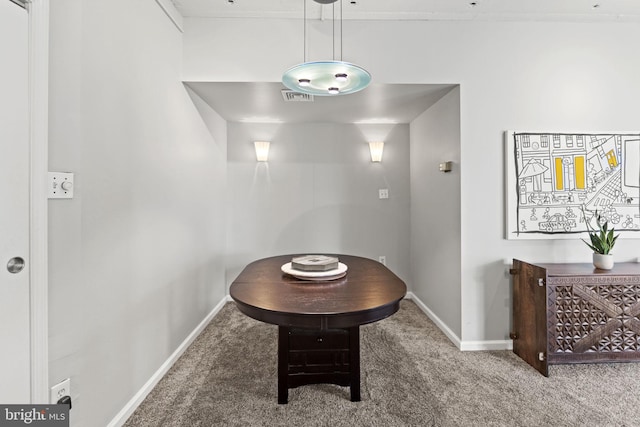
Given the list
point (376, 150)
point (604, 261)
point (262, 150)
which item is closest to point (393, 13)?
point (376, 150)

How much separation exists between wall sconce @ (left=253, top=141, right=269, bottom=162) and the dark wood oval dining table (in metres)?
1.83

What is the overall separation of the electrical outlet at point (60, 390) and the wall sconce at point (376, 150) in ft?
10.8

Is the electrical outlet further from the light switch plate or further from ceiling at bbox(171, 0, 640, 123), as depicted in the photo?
ceiling at bbox(171, 0, 640, 123)

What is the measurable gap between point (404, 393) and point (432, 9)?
2872mm

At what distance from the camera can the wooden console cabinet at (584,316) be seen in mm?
2094

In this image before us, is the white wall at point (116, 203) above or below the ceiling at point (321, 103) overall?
below

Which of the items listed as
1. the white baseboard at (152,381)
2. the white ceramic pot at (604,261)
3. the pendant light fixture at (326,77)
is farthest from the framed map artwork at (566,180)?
the white baseboard at (152,381)

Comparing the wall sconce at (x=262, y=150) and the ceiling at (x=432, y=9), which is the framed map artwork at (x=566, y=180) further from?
the wall sconce at (x=262, y=150)

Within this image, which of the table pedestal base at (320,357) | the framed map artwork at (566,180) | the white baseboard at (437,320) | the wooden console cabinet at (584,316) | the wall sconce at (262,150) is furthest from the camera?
the wall sconce at (262,150)

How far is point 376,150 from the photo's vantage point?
3.65 metres

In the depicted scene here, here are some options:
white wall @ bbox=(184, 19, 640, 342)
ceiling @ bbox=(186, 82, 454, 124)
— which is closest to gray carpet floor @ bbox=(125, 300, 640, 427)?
white wall @ bbox=(184, 19, 640, 342)

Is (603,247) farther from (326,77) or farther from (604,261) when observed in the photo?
(326,77)

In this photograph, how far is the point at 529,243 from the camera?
2469 millimetres

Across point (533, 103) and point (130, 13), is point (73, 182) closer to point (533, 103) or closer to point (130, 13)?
point (130, 13)
